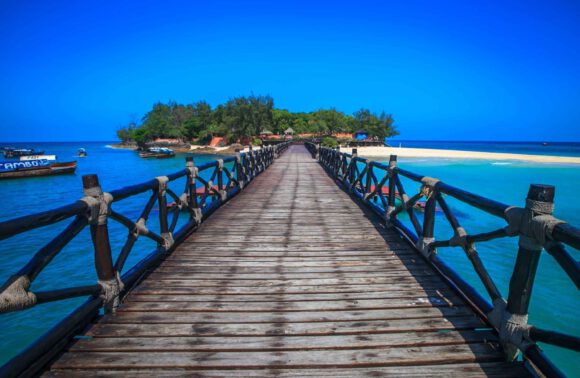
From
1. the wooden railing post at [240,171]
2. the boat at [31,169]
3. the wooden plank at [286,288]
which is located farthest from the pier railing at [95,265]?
the boat at [31,169]

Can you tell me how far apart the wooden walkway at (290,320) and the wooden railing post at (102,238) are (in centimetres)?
21

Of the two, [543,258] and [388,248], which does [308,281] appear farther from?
[543,258]

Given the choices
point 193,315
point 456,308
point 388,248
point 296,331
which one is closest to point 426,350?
point 456,308

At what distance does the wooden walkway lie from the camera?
2432 mm

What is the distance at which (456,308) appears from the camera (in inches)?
127

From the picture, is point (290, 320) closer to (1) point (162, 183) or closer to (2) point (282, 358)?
(2) point (282, 358)

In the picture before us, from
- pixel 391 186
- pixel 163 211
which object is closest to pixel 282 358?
pixel 163 211

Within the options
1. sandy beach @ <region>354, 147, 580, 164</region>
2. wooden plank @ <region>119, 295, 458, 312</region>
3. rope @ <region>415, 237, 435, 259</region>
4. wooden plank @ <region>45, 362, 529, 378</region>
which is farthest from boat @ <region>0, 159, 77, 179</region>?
sandy beach @ <region>354, 147, 580, 164</region>

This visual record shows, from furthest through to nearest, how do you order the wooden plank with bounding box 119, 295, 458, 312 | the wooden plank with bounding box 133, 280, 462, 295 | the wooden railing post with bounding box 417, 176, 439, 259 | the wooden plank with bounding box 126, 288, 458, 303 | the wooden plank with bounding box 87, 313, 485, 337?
the wooden railing post with bounding box 417, 176, 439, 259 < the wooden plank with bounding box 133, 280, 462, 295 < the wooden plank with bounding box 126, 288, 458, 303 < the wooden plank with bounding box 119, 295, 458, 312 < the wooden plank with bounding box 87, 313, 485, 337

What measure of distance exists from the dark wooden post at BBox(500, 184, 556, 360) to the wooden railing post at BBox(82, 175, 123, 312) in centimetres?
346

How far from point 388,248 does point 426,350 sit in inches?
99.5

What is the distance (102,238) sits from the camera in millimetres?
3012

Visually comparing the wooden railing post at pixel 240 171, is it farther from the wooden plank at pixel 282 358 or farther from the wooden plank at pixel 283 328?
the wooden plank at pixel 282 358

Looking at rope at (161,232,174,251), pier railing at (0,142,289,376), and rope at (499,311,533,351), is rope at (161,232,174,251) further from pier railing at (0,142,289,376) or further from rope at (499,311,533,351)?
rope at (499,311,533,351)
